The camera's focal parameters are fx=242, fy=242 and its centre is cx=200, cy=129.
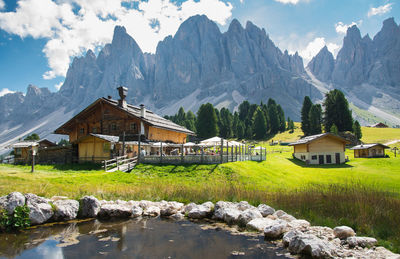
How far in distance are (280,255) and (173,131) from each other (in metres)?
33.7

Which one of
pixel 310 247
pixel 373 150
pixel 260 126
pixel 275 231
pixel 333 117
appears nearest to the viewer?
pixel 310 247

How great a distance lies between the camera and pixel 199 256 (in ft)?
22.9

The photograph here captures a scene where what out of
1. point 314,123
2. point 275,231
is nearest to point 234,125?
point 314,123

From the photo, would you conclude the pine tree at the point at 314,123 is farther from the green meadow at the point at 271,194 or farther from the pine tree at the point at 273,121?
the green meadow at the point at 271,194

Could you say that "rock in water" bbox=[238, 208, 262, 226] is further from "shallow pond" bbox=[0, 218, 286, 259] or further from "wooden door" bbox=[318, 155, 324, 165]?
"wooden door" bbox=[318, 155, 324, 165]

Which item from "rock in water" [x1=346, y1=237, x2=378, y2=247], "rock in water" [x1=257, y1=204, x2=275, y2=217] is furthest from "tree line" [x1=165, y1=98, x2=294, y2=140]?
"rock in water" [x1=346, y1=237, x2=378, y2=247]

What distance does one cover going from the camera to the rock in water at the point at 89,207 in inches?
424

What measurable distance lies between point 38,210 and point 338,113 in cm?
8016

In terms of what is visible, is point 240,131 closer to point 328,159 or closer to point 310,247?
point 328,159

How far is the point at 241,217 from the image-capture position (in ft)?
32.2

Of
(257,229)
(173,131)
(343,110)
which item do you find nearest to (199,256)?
(257,229)

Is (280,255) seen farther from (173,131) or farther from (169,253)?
(173,131)

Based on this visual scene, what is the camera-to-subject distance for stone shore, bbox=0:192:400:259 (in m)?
7.02

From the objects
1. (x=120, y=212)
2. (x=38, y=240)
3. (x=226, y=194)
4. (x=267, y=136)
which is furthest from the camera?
(x=267, y=136)
